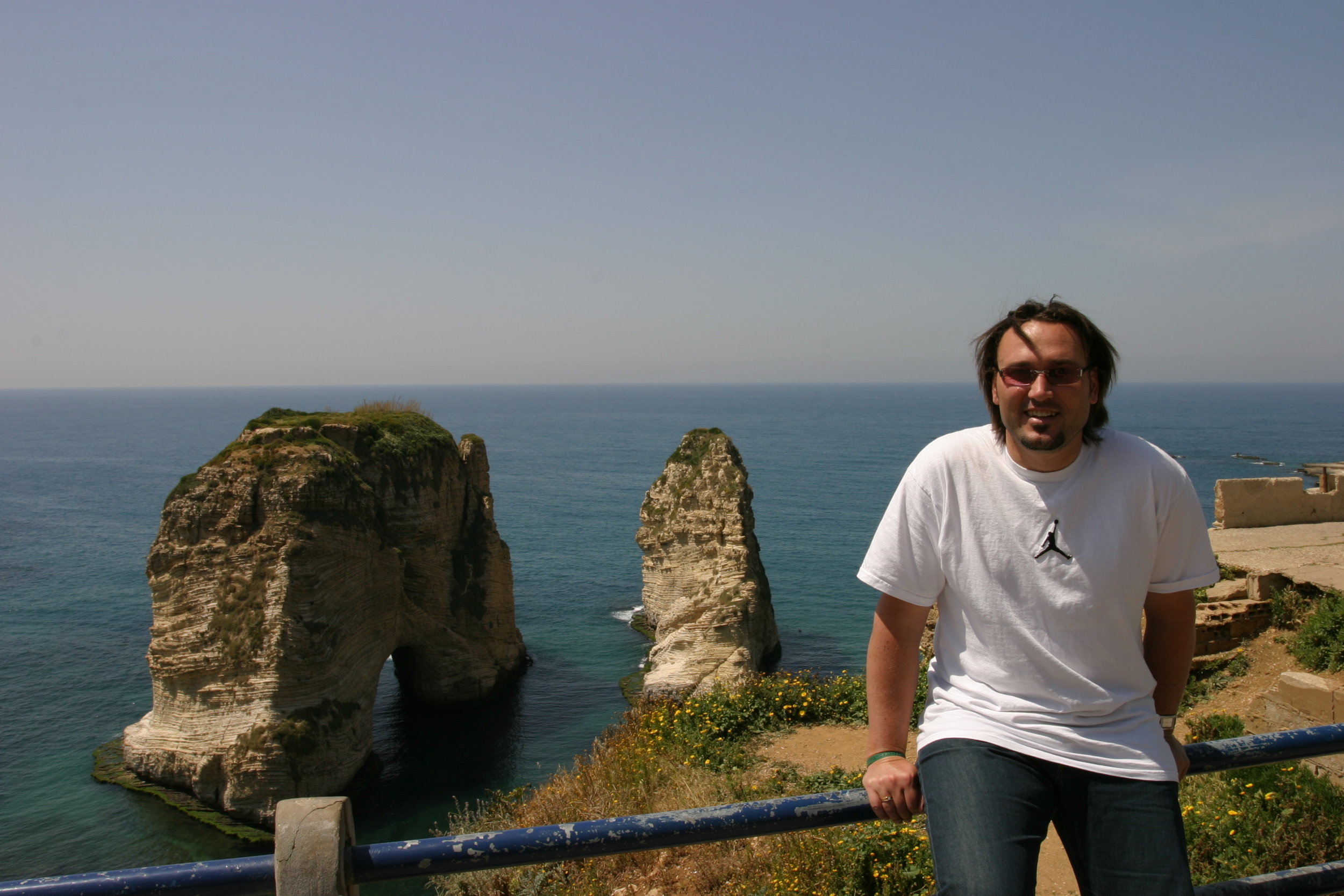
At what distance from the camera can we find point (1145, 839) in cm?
273

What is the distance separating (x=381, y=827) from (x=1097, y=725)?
23469mm

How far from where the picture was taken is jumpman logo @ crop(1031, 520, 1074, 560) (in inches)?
119

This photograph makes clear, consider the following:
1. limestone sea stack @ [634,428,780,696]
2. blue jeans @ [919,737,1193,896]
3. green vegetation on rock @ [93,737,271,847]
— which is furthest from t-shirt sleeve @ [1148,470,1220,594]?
limestone sea stack @ [634,428,780,696]

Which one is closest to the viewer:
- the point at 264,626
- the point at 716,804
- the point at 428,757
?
the point at 716,804

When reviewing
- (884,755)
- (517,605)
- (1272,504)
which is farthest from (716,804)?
(517,605)

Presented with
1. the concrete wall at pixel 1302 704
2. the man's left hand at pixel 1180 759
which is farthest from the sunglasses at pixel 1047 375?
the concrete wall at pixel 1302 704

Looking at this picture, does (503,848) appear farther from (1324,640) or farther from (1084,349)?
(1324,640)

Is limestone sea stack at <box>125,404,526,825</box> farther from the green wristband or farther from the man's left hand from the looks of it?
the man's left hand

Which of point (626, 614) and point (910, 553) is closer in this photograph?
point (910, 553)

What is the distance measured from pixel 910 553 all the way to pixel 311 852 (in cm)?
216

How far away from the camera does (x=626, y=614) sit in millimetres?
43406

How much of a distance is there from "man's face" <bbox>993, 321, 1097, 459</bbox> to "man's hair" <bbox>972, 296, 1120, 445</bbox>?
3 centimetres

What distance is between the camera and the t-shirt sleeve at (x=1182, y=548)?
2977 millimetres

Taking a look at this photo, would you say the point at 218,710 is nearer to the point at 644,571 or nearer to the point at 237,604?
the point at 237,604
